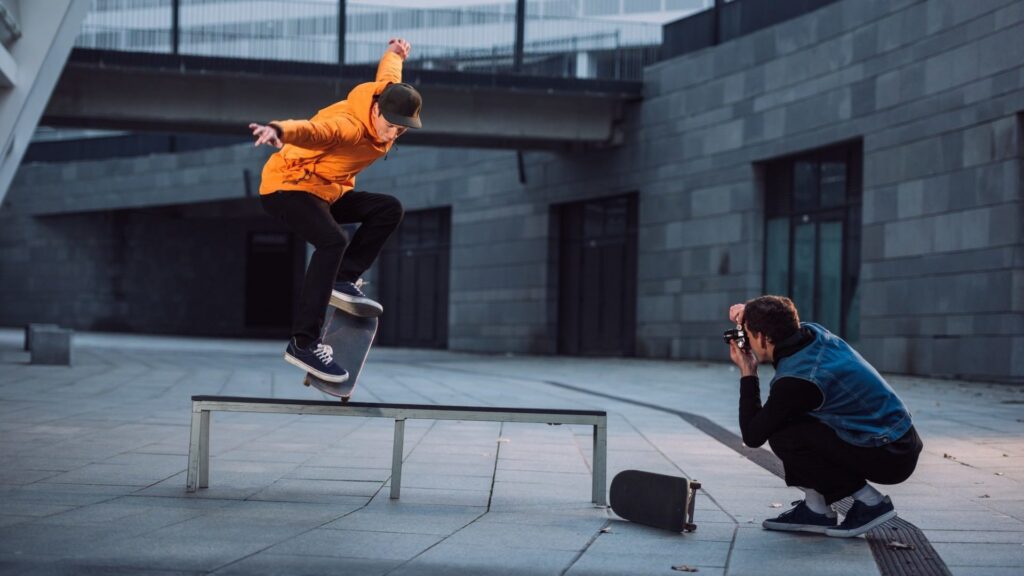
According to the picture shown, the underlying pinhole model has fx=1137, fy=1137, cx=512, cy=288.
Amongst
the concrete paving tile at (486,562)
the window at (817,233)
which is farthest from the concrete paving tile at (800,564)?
the window at (817,233)

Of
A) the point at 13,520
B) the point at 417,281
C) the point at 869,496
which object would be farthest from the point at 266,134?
the point at 417,281

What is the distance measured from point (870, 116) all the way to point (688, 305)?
20.5ft

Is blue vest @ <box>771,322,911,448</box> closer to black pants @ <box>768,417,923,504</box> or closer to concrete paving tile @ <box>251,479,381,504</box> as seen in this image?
black pants @ <box>768,417,923,504</box>

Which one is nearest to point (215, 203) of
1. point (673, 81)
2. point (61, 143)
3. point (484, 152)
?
point (61, 143)

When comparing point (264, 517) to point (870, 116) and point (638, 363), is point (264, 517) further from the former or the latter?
point (638, 363)

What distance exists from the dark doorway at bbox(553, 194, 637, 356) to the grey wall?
49 cm

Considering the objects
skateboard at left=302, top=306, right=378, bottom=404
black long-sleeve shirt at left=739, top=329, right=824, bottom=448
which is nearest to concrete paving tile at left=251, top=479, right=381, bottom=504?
skateboard at left=302, top=306, right=378, bottom=404

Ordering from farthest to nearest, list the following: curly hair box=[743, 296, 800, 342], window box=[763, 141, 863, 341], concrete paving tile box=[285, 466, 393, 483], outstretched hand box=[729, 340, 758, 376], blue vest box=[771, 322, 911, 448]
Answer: window box=[763, 141, 863, 341], concrete paving tile box=[285, 466, 393, 483], outstretched hand box=[729, 340, 758, 376], curly hair box=[743, 296, 800, 342], blue vest box=[771, 322, 911, 448]

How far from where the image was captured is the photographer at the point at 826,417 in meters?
5.02

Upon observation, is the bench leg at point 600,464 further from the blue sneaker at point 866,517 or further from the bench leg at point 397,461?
the blue sneaker at point 866,517

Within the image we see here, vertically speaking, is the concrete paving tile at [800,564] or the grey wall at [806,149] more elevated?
the grey wall at [806,149]

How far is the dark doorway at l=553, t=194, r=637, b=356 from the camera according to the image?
87.5 feet

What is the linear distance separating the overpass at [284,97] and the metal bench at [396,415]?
17594 mm

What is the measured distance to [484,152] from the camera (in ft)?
101
